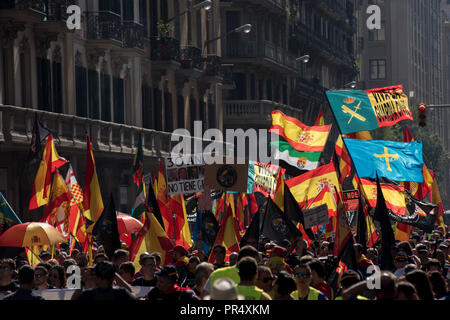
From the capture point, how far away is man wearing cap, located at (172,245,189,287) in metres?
14.6

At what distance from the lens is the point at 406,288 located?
848cm

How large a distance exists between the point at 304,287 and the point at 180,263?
4426mm

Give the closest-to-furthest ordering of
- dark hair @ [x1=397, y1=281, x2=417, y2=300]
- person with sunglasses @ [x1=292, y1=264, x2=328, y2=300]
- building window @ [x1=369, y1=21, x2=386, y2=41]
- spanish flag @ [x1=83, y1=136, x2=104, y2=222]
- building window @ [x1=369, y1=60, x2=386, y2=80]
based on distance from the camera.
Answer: dark hair @ [x1=397, y1=281, x2=417, y2=300], person with sunglasses @ [x1=292, y1=264, x2=328, y2=300], spanish flag @ [x1=83, y1=136, x2=104, y2=222], building window @ [x1=369, y1=21, x2=386, y2=41], building window @ [x1=369, y1=60, x2=386, y2=80]

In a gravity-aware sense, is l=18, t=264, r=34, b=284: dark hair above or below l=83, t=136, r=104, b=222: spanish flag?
below

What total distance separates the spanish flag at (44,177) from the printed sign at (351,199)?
567 cm

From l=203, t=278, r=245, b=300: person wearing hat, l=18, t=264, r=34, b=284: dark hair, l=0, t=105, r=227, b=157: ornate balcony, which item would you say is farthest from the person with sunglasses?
l=0, t=105, r=227, b=157: ornate balcony

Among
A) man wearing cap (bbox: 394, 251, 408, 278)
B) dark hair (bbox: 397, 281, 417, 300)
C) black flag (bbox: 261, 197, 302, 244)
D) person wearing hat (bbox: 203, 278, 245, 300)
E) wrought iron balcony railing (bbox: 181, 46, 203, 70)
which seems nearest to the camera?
person wearing hat (bbox: 203, 278, 245, 300)

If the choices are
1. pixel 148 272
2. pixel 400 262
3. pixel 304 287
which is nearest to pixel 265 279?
pixel 304 287

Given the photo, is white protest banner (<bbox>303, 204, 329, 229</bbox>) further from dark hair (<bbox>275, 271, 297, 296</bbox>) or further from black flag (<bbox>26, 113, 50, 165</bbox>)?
dark hair (<bbox>275, 271, 297, 296</bbox>)

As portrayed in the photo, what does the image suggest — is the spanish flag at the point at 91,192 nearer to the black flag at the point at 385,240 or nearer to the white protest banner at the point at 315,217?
the white protest banner at the point at 315,217

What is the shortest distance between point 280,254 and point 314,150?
35.4 feet

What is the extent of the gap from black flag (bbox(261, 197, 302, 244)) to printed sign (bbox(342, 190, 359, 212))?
4.07 metres
